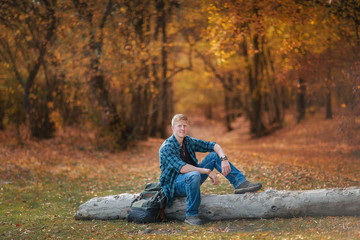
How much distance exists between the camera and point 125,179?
32.5ft

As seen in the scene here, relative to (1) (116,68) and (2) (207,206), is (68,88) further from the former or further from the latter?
(2) (207,206)

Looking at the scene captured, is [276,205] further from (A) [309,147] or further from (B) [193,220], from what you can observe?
(A) [309,147]

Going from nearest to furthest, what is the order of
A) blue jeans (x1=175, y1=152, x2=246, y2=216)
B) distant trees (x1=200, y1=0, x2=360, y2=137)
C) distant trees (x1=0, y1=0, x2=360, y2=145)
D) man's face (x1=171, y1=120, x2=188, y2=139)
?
1. blue jeans (x1=175, y1=152, x2=246, y2=216)
2. man's face (x1=171, y1=120, x2=188, y2=139)
3. distant trees (x1=200, y1=0, x2=360, y2=137)
4. distant trees (x1=0, y1=0, x2=360, y2=145)

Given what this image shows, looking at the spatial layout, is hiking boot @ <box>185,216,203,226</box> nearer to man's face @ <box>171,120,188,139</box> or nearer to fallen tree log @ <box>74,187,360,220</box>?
fallen tree log @ <box>74,187,360,220</box>

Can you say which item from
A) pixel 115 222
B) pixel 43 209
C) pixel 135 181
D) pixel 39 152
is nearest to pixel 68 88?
pixel 39 152

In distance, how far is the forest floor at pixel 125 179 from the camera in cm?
508

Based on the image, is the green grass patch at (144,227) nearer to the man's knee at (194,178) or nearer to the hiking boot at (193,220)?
the hiking boot at (193,220)

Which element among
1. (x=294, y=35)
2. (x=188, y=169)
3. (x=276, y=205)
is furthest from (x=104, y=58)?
(x=276, y=205)

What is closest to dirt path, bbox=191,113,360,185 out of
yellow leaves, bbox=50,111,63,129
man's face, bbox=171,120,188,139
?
man's face, bbox=171,120,188,139

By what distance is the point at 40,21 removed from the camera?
14.1 metres

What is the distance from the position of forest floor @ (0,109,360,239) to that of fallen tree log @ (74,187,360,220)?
0.11 m

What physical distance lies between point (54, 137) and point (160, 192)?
35.6ft

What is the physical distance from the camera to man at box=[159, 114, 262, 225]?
5.34m

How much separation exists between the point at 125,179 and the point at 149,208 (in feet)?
14.7
